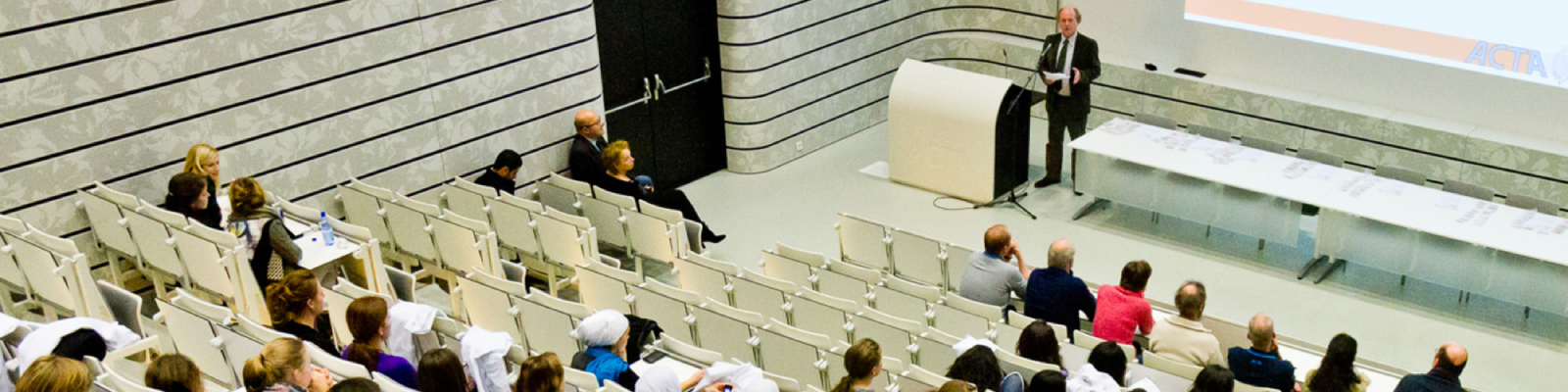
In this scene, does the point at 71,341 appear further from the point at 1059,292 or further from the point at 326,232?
the point at 1059,292

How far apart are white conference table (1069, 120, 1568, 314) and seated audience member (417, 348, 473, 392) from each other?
215 inches

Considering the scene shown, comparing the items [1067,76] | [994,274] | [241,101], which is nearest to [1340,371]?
[994,274]

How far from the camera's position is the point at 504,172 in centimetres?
844

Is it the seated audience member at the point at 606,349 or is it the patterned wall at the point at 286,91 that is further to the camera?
the patterned wall at the point at 286,91

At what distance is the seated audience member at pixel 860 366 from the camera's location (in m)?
5.00

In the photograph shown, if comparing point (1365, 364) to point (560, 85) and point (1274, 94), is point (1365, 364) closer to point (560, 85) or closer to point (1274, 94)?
point (1274, 94)

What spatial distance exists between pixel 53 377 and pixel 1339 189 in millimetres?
7066

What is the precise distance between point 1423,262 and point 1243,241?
135 cm

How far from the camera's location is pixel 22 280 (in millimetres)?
6914

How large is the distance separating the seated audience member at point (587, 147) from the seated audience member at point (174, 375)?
13.6 feet

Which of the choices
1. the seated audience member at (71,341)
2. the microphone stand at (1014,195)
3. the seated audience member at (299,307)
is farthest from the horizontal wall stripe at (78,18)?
the microphone stand at (1014,195)

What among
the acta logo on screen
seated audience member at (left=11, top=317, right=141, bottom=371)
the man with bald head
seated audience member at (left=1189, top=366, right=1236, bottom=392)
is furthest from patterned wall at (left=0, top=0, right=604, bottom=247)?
the acta logo on screen

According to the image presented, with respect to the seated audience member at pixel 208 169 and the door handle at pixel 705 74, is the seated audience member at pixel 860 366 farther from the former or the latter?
the door handle at pixel 705 74

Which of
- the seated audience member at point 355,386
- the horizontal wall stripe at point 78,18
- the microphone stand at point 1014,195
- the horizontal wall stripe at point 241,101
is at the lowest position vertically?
the microphone stand at point 1014,195
